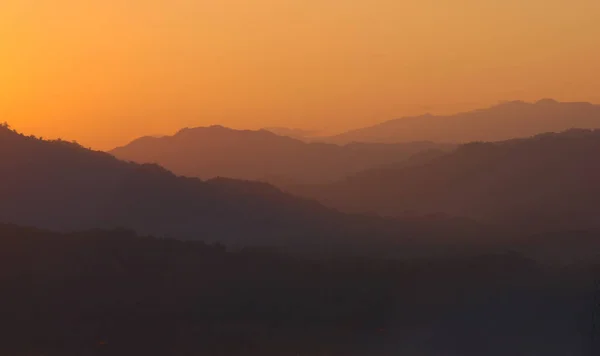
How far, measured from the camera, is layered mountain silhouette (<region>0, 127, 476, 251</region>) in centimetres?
7994

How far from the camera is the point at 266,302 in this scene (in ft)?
123

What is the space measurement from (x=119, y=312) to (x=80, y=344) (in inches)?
184

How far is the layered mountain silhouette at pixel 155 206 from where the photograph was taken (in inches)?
3147

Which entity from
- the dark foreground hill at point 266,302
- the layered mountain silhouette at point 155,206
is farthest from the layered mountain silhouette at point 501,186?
the dark foreground hill at point 266,302

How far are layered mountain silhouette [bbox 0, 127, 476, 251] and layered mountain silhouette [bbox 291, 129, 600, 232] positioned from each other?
28349 millimetres

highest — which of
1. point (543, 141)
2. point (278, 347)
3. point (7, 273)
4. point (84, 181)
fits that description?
point (543, 141)

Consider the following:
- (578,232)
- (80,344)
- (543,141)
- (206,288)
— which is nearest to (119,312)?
(80,344)

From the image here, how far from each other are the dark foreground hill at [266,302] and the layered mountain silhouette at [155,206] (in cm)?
2857

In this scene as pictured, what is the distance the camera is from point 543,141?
547 ft

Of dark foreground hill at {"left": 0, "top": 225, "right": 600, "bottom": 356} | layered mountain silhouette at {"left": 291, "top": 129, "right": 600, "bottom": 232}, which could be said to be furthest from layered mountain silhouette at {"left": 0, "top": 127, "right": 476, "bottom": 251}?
dark foreground hill at {"left": 0, "top": 225, "right": 600, "bottom": 356}

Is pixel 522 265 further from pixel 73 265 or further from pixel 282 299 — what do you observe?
pixel 73 265

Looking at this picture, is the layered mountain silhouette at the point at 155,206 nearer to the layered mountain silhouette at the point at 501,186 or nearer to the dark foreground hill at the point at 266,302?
the layered mountain silhouette at the point at 501,186

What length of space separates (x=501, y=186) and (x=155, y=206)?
285 feet

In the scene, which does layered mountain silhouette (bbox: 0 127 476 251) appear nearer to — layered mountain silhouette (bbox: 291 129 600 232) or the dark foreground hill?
layered mountain silhouette (bbox: 291 129 600 232)
